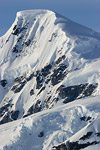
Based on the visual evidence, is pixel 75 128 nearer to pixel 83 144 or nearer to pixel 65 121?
pixel 65 121

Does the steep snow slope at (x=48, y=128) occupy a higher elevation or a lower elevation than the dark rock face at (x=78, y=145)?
higher

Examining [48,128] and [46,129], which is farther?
[48,128]

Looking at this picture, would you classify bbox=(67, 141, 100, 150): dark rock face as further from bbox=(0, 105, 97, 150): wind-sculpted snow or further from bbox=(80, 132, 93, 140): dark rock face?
bbox=(0, 105, 97, 150): wind-sculpted snow

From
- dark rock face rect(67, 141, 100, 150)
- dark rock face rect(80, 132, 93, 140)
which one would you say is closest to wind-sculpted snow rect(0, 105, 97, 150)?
dark rock face rect(67, 141, 100, 150)

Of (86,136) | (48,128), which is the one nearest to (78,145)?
(86,136)

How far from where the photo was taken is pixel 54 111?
181m

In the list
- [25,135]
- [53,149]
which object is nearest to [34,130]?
[25,135]

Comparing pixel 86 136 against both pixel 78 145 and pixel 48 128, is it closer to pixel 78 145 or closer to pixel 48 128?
pixel 78 145

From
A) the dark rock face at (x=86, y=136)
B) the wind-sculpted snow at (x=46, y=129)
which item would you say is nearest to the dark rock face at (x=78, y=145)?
the dark rock face at (x=86, y=136)

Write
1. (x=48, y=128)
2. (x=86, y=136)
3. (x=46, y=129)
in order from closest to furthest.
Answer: (x=86, y=136) → (x=46, y=129) → (x=48, y=128)

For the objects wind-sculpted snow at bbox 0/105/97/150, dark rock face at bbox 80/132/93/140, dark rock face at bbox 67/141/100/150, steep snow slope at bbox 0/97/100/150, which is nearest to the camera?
dark rock face at bbox 67/141/100/150

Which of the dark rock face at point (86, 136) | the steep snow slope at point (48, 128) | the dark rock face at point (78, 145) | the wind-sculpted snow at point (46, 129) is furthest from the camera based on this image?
the steep snow slope at point (48, 128)

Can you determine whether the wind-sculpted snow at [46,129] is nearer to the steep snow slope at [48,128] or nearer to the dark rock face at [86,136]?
the steep snow slope at [48,128]

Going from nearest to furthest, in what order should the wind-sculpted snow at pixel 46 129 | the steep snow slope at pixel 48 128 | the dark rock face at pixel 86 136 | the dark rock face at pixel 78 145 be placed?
the dark rock face at pixel 78 145
the dark rock face at pixel 86 136
the wind-sculpted snow at pixel 46 129
the steep snow slope at pixel 48 128
